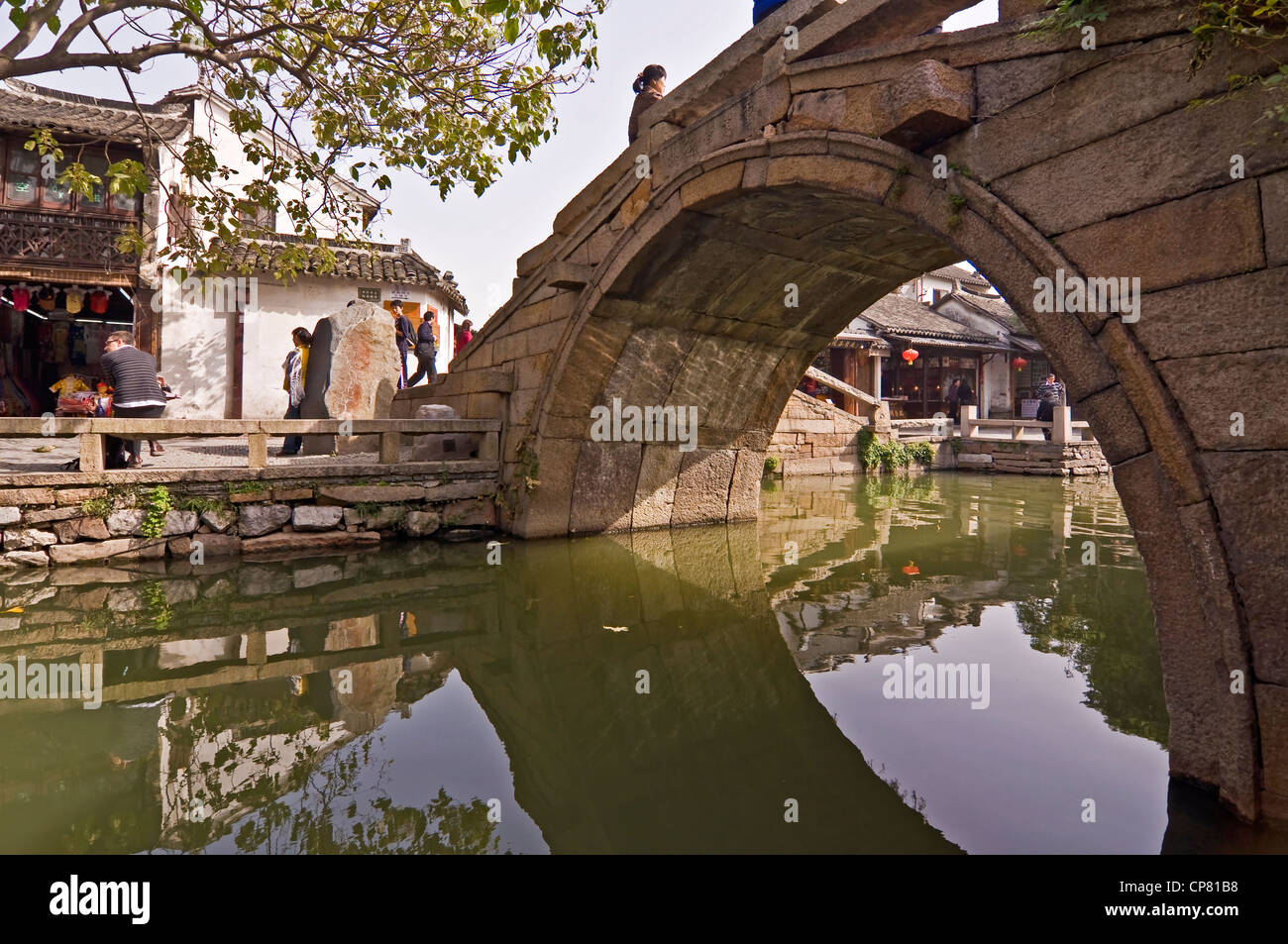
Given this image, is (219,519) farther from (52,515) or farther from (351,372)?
(351,372)

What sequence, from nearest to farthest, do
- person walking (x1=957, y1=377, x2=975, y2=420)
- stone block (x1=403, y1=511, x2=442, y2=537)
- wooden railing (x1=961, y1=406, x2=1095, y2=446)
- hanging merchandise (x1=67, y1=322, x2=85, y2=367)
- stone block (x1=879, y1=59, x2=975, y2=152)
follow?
stone block (x1=879, y1=59, x2=975, y2=152) < stone block (x1=403, y1=511, x2=442, y2=537) < wooden railing (x1=961, y1=406, x2=1095, y2=446) < hanging merchandise (x1=67, y1=322, x2=85, y2=367) < person walking (x1=957, y1=377, x2=975, y2=420)

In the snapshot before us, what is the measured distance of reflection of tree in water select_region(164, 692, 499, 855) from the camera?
2303mm

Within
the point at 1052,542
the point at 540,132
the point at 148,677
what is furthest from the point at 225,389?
the point at 1052,542

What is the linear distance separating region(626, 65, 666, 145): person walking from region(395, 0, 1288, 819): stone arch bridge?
78cm

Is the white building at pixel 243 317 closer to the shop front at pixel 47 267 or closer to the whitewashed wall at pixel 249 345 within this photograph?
the whitewashed wall at pixel 249 345

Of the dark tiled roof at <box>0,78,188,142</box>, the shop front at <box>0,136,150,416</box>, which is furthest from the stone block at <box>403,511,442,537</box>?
the dark tiled roof at <box>0,78,188,142</box>

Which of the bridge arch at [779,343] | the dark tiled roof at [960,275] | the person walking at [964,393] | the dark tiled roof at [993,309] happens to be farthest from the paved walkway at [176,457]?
the dark tiled roof at [960,275]

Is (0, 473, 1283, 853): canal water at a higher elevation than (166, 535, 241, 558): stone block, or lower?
lower

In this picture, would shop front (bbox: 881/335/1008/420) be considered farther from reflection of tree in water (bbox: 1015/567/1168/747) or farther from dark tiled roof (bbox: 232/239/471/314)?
reflection of tree in water (bbox: 1015/567/1168/747)

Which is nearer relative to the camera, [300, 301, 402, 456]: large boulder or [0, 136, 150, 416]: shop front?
[300, 301, 402, 456]: large boulder

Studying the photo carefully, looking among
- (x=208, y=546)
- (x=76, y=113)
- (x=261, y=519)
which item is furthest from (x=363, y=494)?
(x=76, y=113)

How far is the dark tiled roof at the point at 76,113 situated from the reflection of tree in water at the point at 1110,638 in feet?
48.8

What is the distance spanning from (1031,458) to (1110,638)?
1220 centimetres

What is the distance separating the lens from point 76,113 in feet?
45.7
